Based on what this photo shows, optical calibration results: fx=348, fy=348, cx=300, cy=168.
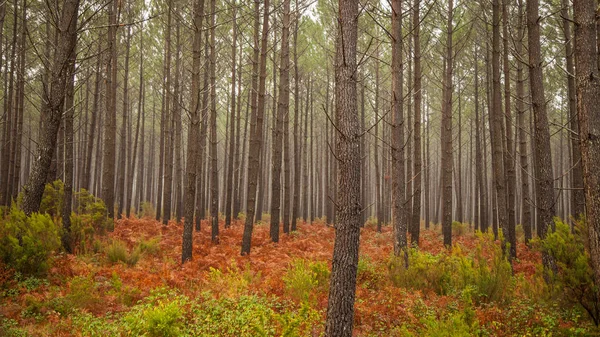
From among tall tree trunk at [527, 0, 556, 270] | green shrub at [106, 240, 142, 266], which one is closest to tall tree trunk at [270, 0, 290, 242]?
green shrub at [106, 240, 142, 266]

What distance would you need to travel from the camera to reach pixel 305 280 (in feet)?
21.8

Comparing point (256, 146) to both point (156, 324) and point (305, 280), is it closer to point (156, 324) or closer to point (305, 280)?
point (305, 280)

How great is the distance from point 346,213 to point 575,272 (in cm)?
366

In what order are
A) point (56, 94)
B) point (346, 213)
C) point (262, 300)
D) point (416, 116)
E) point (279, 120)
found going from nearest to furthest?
point (346, 213) < point (262, 300) < point (56, 94) < point (416, 116) < point (279, 120)

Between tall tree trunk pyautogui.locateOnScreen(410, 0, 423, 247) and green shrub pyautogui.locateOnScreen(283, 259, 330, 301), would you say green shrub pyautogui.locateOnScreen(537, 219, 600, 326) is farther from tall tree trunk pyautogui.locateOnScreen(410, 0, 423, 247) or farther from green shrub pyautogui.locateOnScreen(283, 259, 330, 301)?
tall tree trunk pyautogui.locateOnScreen(410, 0, 423, 247)

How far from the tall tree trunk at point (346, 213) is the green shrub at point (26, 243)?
232 inches

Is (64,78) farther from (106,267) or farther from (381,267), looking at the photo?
(381,267)

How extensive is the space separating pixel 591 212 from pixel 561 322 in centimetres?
165

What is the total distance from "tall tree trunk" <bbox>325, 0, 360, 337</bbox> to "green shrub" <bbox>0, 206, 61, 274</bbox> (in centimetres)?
588

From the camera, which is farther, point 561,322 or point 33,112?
point 33,112

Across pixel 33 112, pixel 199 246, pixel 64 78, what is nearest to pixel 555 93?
pixel 199 246

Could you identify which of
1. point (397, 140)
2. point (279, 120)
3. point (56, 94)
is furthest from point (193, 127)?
point (397, 140)

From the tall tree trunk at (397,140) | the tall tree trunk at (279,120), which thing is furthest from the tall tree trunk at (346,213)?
the tall tree trunk at (279,120)

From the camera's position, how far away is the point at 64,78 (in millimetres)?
6527
